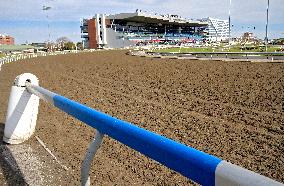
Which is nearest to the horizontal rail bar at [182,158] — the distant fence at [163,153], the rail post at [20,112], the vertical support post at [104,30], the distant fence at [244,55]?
the distant fence at [163,153]

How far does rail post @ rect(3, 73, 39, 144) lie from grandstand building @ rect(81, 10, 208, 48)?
105 metres

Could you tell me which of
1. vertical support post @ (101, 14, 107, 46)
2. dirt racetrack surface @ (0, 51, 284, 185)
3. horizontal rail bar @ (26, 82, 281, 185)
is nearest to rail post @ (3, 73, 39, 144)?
dirt racetrack surface @ (0, 51, 284, 185)

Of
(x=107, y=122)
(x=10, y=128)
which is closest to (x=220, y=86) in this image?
(x=10, y=128)

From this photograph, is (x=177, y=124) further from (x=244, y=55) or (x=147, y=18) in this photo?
(x=147, y=18)

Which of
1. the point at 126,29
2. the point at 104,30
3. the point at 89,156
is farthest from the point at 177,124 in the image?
the point at 126,29

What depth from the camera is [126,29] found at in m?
122

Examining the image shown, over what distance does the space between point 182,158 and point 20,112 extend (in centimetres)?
416

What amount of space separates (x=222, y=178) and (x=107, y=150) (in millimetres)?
4135

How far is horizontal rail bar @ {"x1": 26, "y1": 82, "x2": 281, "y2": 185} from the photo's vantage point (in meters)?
1.40

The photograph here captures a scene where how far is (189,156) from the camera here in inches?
68.3

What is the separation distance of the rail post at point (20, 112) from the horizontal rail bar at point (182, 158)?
2709mm

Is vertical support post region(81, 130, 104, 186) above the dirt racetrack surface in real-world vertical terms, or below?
above

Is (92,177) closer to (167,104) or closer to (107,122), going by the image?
(107,122)

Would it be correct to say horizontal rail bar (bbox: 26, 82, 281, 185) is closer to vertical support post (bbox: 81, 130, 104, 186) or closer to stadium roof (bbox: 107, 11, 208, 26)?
vertical support post (bbox: 81, 130, 104, 186)
